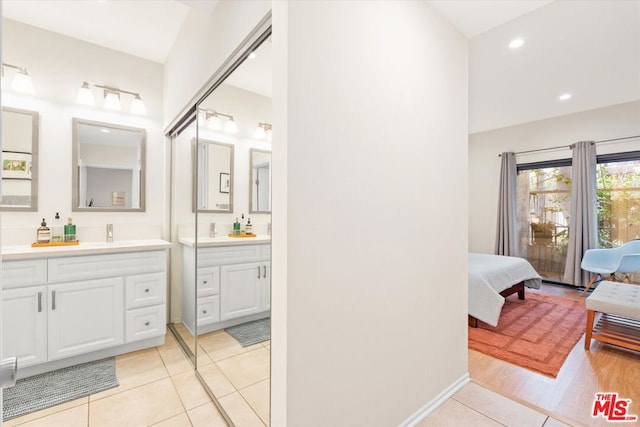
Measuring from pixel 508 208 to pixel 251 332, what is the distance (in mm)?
4905

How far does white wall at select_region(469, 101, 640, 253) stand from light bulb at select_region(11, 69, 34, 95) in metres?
6.03

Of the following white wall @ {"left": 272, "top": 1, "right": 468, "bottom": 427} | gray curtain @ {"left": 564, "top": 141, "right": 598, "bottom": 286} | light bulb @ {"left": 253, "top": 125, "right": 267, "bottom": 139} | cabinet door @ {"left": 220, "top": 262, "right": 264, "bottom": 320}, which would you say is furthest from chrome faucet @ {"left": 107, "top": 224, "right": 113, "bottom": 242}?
gray curtain @ {"left": 564, "top": 141, "right": 598, "bottom": 286}

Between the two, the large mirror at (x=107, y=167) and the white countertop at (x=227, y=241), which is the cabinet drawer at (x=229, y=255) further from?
the large mirror at (x=107, y=167)

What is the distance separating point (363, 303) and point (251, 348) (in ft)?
2.31

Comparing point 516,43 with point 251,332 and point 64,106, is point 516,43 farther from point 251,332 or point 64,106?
point 64,106

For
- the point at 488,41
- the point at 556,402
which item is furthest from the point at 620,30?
the point at 556,402

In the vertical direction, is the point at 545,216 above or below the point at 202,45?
below

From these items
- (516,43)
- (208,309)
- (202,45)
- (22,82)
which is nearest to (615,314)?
(516,43)

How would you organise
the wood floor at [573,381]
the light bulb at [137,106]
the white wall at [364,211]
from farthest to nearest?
the light bulb at [137,106] < the wood floor at [573,381] < the white wall at [364,211]

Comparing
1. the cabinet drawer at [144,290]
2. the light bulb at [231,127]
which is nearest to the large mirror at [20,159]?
the cabinet drawer at [144,290]

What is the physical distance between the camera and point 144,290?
2.55m

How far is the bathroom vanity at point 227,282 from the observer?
1.68m

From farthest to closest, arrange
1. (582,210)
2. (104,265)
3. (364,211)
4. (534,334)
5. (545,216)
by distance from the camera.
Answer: (545,216), (582,210), (534,334), (104,265), (364,211)

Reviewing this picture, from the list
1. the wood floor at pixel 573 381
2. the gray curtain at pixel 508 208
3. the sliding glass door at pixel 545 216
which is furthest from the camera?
the gray curtain at pixel 508 208
